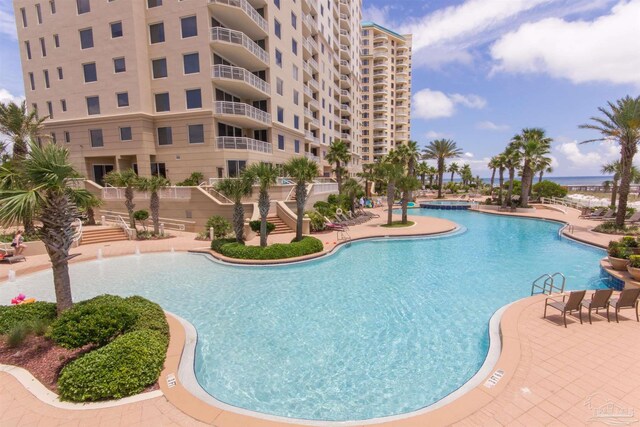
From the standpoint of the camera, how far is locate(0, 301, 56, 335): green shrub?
804cm

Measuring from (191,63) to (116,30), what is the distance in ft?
25.2

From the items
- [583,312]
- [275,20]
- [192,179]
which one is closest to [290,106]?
[275,20]

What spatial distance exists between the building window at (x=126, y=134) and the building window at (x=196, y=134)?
227 inches

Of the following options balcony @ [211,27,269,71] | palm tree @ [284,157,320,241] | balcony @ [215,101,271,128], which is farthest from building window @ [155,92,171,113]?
palm tree @ [284,157,320,241]

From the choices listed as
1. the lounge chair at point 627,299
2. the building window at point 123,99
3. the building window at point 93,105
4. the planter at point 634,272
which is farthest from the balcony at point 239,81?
the planter at point 634,272

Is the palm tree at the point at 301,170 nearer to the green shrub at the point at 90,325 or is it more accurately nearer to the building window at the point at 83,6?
the green shrub at the point at 90,325

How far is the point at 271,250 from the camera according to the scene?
16.9 metres

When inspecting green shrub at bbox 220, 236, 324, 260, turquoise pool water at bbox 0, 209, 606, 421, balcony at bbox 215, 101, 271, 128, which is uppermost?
balcony at bbox 215, 101, 271, 128

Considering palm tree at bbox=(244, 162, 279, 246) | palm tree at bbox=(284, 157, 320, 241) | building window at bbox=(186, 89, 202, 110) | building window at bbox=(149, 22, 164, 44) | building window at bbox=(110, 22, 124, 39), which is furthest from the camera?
building window at bbox=(149, 22, 164, 44)

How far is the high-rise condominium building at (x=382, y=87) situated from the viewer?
270 ft

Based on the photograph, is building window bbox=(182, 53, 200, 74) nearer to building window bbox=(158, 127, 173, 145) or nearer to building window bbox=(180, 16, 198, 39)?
building window bbox=(180, 16, 198, 39)

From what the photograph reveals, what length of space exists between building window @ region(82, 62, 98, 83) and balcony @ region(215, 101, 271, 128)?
12.8 m

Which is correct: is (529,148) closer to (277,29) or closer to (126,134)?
(277,29)

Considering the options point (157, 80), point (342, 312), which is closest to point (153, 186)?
point (157, 80)
